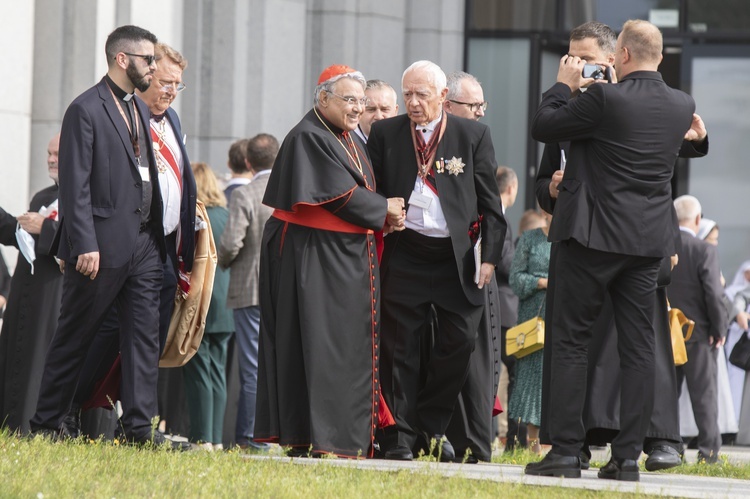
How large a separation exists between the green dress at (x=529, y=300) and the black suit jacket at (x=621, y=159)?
3.07 meters

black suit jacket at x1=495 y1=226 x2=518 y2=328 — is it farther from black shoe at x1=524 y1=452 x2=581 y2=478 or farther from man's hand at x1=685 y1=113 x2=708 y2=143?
black shoe at x1=524 y1=452 x2=581 y2=478

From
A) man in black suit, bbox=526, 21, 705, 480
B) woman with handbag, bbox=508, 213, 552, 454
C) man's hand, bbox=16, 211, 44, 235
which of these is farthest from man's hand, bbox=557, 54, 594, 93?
man's hand, bbox=16, 211, 44, 235

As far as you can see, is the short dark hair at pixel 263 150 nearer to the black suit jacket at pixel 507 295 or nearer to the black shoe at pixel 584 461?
the black suit jacket at pixel 507 295

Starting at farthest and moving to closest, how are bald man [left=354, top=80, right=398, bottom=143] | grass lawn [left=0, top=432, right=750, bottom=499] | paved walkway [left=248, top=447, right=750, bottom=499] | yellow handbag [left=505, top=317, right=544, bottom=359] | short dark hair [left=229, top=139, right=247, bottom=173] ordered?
short dark hair [left=229, top=139, right=247, bottom=173] → yellow handbag [left=505, top=317, right=544, bottom=359] → bald man [left=354, top=80, right=398, bottom=143] → paved walkway [left=248, top=447, right=750, bottom=499] → grass lawn [left=0, top=432, right=750, bottom=499]

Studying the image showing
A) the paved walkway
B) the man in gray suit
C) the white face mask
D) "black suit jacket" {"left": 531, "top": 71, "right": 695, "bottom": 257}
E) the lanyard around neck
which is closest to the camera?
the paved walkway

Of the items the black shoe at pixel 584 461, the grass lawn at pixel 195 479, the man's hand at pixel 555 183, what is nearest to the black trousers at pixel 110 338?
the grass lawn at pixel 195 479

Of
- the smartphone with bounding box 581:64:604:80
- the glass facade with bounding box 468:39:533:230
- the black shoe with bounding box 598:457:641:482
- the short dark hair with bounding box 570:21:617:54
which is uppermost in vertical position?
the glass facade with bounding box 468:39:533:230

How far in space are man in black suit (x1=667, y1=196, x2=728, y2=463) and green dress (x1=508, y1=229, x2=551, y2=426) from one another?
4.04 ft

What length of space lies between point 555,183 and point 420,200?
0.74 meters

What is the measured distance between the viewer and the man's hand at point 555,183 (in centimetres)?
718

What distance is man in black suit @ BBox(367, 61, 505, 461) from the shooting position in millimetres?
7531

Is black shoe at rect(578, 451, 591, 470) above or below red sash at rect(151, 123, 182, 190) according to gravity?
below

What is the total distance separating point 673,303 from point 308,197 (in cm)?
419

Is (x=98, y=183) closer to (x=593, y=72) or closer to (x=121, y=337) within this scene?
(x=121, y=337)
